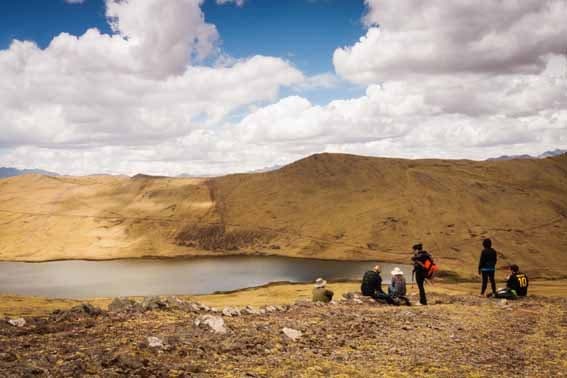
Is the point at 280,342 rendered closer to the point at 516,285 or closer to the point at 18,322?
the point at 18,322

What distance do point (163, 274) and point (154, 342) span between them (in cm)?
5602

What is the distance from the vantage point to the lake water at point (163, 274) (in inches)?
2125

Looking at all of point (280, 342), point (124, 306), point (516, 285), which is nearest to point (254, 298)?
point (516, 285)

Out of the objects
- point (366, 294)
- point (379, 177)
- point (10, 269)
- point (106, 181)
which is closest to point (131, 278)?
point (10, 269)

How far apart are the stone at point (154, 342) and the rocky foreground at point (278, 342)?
0.03 metres

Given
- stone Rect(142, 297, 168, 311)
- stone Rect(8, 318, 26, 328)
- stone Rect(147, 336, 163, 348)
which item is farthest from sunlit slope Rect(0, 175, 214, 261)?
stone Rect(147, 336, 163, 348)

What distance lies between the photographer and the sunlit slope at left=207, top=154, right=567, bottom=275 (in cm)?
7488

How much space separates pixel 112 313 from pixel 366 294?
33.4ft

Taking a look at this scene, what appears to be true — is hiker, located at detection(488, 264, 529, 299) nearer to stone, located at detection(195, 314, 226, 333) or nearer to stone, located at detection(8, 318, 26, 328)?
stone, located at detection(195, 314, 226, 333)

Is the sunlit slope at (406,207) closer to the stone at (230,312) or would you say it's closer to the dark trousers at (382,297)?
the dark trousers at (382,297)

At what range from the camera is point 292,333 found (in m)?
12.0

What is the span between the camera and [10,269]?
71750mm

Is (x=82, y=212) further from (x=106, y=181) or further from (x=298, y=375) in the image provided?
(x=298, y=375)

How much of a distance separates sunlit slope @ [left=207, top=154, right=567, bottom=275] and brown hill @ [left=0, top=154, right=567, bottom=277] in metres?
Result: 0.25
